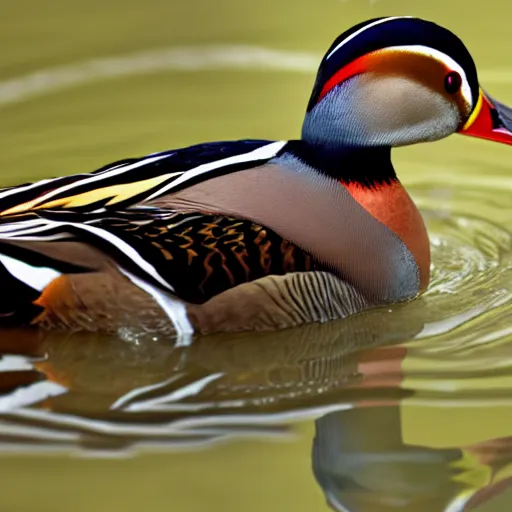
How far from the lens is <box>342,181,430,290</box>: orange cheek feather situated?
521cm

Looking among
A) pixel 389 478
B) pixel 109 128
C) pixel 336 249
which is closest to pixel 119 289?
pixel 336 249

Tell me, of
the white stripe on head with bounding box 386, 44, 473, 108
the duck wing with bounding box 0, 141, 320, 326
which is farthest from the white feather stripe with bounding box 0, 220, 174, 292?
the white stripe on head with bounding box 386, 44, 473, 108

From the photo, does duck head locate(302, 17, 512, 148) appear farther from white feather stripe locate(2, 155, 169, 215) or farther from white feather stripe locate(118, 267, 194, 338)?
white feather stripe locate(118, 267, 194, 338)

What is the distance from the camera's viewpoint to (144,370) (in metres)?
4.80

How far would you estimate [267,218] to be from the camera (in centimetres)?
491

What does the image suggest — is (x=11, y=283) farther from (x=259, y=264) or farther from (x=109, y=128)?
(x=109, y=128)

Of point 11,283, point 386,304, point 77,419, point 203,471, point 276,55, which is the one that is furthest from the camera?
point 276,55

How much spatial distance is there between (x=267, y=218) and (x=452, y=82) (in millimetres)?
965

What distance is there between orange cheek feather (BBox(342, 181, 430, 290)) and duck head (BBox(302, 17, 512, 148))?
19cm

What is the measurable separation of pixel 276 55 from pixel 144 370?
12.3 feet

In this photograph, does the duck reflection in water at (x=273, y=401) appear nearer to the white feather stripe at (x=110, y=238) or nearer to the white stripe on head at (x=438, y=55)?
the white feather stripe at (x=110, y=238)

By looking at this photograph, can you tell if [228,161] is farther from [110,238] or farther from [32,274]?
[32,274]

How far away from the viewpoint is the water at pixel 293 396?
158 inches

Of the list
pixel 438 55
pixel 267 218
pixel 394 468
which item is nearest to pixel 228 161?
pixel 267 218
